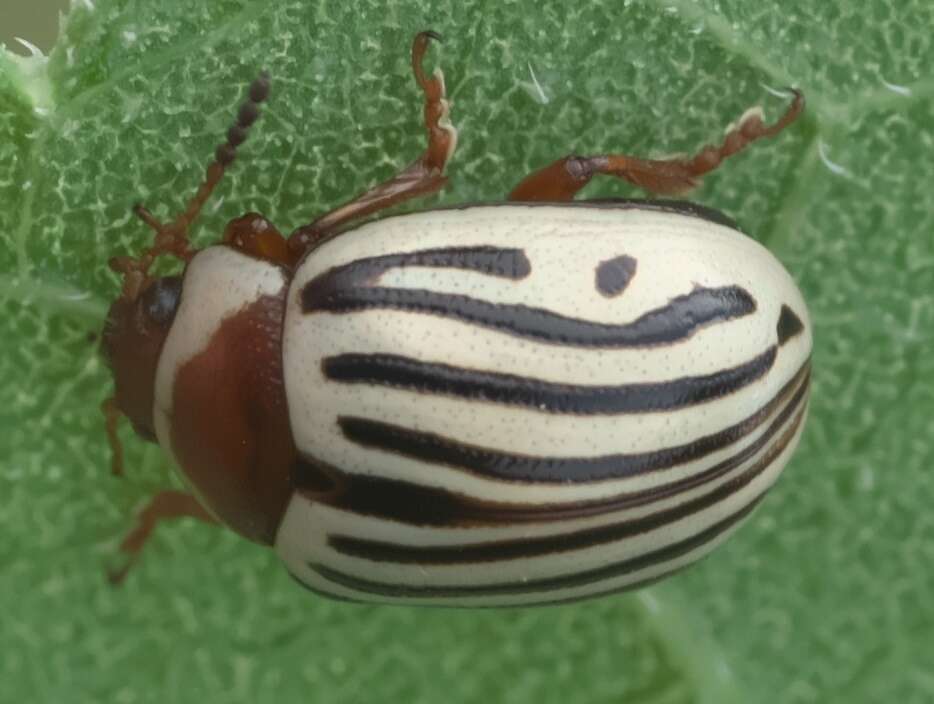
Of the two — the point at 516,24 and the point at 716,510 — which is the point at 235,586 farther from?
the point at 516,24

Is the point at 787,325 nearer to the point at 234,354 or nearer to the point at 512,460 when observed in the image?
the point at 512,460

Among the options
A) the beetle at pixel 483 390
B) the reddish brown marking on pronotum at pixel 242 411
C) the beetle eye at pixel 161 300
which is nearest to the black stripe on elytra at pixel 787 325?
the beetle at pixel 483 390

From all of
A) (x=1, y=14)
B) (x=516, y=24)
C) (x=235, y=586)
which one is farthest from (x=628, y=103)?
(x=1, y=14)

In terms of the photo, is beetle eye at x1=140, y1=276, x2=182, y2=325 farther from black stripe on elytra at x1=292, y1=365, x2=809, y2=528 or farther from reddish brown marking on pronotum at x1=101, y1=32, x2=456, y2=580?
black stripe on elytra at x1=292, y1=365, x2=809, y2=528

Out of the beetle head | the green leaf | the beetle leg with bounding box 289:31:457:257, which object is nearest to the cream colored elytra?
the beetle leg with bounding box 289:31:457:257

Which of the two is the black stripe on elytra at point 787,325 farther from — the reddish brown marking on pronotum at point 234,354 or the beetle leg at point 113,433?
the beetle leg at point 113,433

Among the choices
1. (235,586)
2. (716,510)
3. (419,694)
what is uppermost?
(716,510)

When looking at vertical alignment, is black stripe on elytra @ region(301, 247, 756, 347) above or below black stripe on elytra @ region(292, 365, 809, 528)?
above
